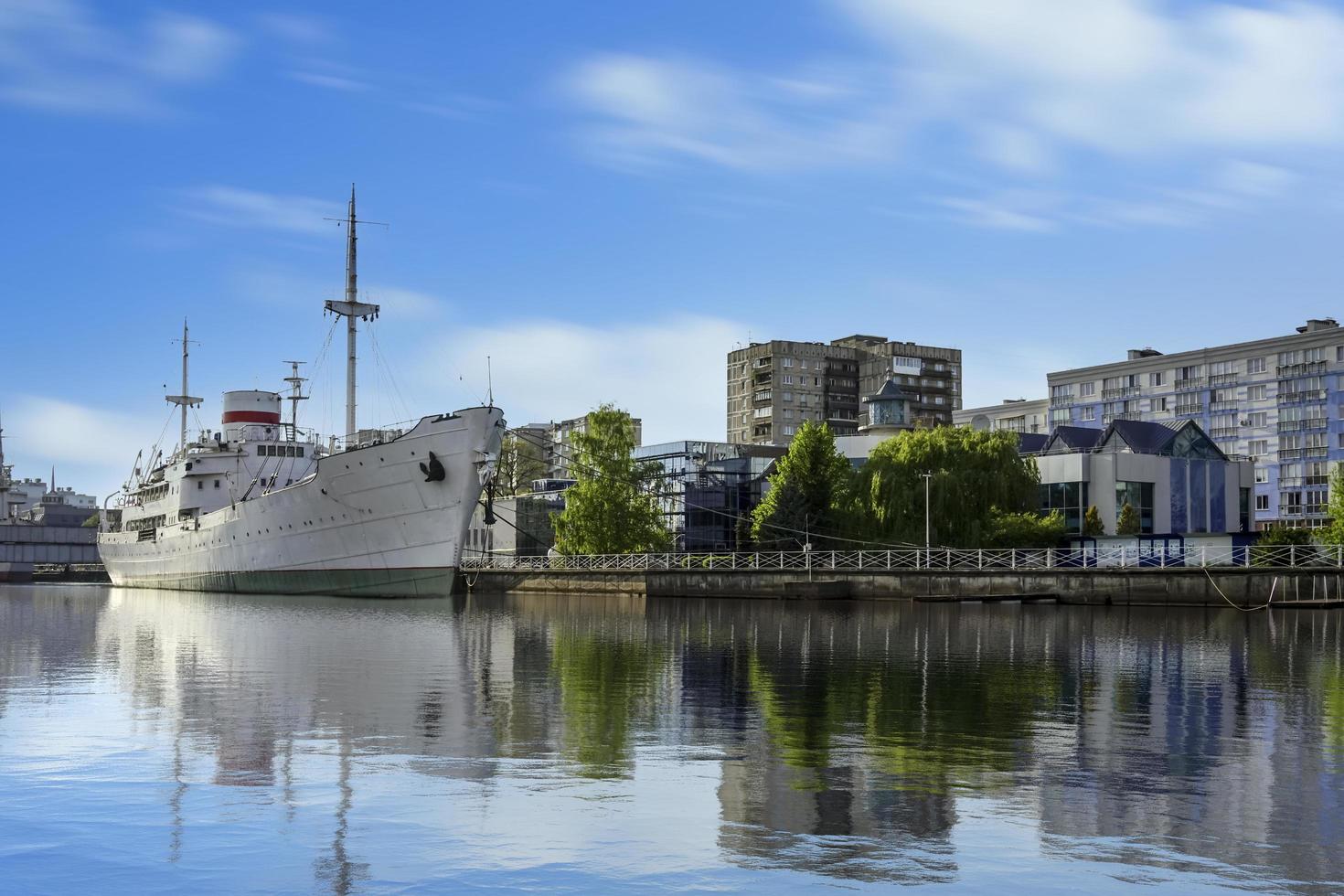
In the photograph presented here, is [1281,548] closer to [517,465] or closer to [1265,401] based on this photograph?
[1265,401]

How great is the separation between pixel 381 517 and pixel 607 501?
1738cm

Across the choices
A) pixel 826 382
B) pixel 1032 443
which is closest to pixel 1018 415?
pixel 826 382

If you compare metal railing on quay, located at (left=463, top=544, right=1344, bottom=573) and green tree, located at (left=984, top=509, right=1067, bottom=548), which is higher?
green tree, located at (left=984, top=509, right=1067, bottom=548)

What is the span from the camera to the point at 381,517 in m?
65.9

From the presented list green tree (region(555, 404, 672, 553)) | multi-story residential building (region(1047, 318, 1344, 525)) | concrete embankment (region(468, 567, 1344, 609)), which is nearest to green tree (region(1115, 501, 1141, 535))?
concrete embankment (region(468, 567, 1344, 609))

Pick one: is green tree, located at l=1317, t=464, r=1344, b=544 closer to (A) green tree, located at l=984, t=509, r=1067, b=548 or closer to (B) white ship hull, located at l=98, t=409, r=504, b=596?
(A) green tree, located at l=984, t=509, r=1067, b=548

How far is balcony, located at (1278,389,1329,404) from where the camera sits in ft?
366

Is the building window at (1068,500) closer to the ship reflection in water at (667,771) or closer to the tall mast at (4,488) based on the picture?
the ship reflection in water at (667,771)

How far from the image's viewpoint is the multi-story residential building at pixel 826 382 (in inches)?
6211

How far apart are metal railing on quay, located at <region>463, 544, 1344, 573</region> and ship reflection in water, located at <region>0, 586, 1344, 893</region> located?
29.9m

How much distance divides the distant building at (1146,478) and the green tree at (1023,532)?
39.6 feet

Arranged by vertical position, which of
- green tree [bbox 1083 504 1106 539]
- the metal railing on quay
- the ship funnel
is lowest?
the metal railing on quay

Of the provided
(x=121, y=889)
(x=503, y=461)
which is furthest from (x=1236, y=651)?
(x=503, y=461)

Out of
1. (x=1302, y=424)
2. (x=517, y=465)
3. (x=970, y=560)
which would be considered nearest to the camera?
(x=970, y=560)
